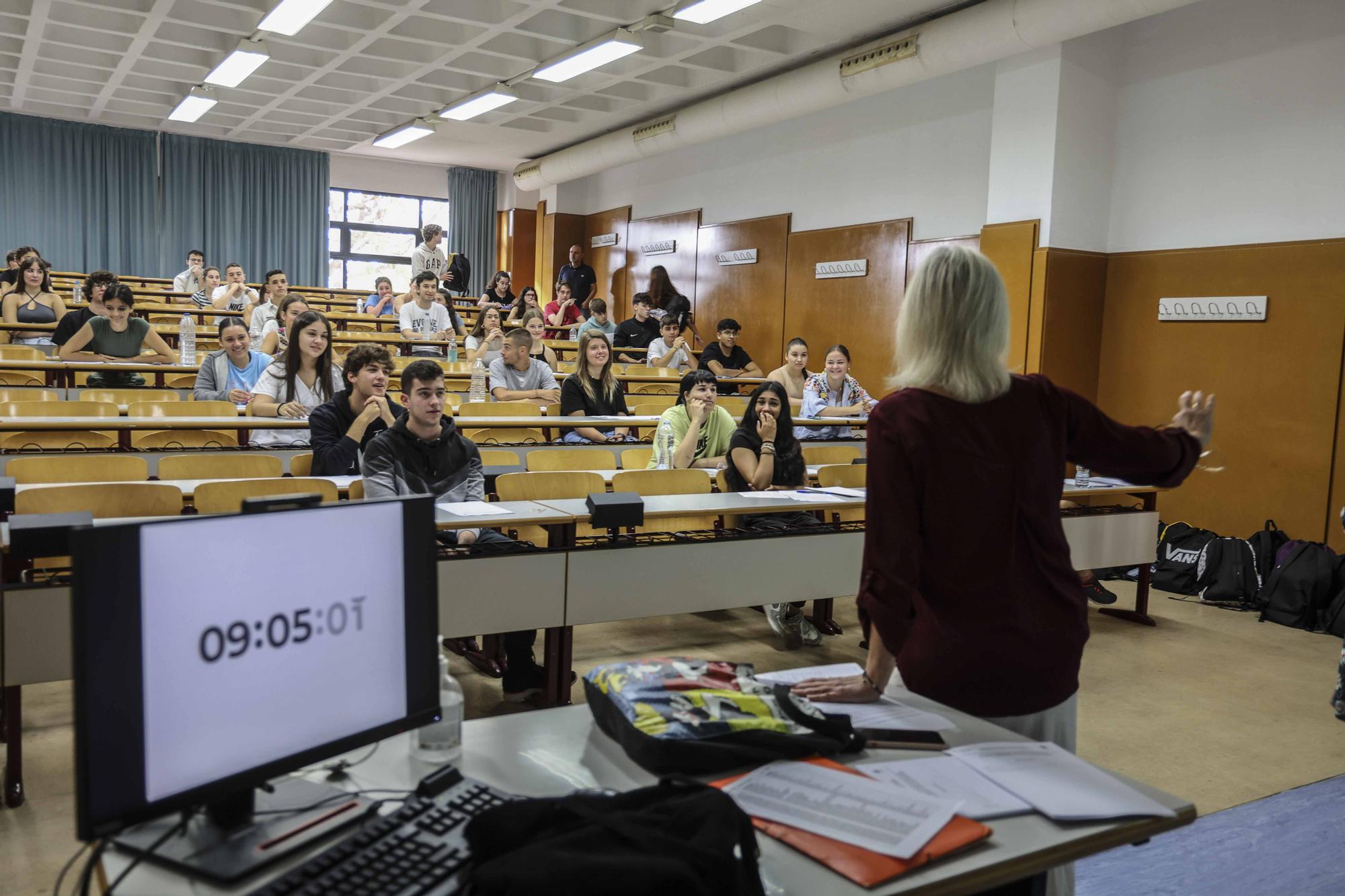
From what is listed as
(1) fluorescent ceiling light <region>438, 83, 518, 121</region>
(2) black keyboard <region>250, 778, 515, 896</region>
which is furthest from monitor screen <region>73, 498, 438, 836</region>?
(1) fluorescent ceiling light <region>438, 83, 518, 121</region>

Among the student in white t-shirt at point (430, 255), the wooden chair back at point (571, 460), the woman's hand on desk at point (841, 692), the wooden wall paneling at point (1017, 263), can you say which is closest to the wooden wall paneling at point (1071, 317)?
the wooden wall paneling at point (1017, 263)

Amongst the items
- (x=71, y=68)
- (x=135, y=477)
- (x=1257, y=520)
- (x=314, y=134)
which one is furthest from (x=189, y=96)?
(x=1257, y=520)

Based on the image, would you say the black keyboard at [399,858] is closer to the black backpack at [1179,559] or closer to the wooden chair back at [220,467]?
the wooden chair back at [220,467]

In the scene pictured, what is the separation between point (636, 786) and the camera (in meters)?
1.38

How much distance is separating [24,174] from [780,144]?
10.3 m

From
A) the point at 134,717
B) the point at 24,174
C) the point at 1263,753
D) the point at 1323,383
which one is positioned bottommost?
the point at 1263,753

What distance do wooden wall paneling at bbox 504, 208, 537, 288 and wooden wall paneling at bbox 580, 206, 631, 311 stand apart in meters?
1.30

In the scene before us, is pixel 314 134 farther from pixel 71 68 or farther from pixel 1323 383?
pixel 1323 383

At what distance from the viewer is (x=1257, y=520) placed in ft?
21.2

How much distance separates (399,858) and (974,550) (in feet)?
3.17

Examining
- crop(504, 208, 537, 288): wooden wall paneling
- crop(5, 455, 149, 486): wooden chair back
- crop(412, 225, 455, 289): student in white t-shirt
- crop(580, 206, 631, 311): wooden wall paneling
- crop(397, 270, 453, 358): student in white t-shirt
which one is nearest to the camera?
crop(5, 455, 149, 486): wooden chair back

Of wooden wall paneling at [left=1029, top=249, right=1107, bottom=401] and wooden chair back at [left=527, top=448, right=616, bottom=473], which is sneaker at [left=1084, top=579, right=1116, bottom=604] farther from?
wooden chair back at [left=527, top=448, right=616, bottom=473]

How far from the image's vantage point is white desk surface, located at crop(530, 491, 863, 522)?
3.58 m

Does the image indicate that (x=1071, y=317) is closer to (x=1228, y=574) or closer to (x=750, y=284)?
(x=1228, y=574)
